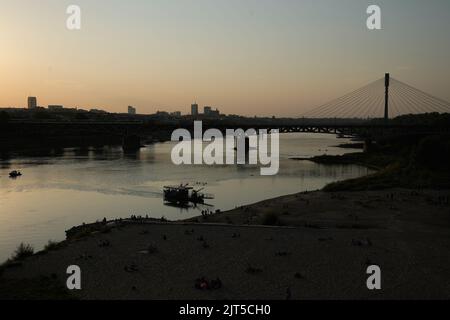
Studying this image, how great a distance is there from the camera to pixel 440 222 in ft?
68.8

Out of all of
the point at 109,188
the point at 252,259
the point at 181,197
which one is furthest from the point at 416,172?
the point at 252,259

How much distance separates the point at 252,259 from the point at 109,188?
23.7m

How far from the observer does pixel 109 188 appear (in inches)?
1439

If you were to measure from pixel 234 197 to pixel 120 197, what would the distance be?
7690mm

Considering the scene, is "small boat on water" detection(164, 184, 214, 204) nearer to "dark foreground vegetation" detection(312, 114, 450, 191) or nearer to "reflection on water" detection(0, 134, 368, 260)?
"reflection on water" detection(0, 134, 368, 260)

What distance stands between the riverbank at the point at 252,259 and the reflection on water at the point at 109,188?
16.0 feet

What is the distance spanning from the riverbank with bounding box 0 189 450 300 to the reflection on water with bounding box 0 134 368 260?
16.0 feet

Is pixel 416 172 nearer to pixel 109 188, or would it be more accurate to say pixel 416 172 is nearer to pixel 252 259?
pixel 109 188

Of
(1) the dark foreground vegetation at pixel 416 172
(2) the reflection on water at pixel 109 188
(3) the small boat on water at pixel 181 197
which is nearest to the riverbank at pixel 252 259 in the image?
(2) the reflection on water at pixel 109 188

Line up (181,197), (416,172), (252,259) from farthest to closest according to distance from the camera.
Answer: (416,172) → (181,197) → (252,259)

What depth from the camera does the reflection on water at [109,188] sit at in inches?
990

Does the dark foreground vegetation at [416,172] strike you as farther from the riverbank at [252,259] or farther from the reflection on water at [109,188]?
the riverbank at [252,259]

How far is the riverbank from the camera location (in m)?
12.2

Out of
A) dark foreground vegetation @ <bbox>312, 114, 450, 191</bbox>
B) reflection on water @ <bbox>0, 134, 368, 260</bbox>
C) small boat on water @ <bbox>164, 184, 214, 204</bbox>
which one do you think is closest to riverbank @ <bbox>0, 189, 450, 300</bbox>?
reflection on water @ <bbox>0, 134, 368, 260</bbox>
